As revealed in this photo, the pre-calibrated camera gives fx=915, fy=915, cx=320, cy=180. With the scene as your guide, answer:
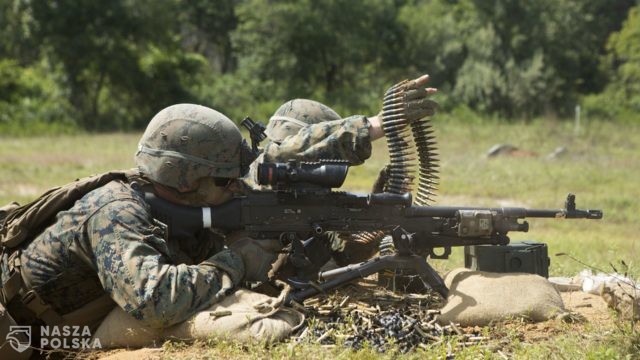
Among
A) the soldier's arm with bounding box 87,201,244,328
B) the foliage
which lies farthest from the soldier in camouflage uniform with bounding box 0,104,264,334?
the foliage

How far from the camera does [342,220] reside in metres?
6.29

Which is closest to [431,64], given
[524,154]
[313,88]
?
[313,88]

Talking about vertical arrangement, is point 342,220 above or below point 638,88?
below

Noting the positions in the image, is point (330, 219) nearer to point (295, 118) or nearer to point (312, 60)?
point (295, 118)

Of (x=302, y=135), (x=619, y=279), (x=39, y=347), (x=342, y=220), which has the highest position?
(x=302, y=135)

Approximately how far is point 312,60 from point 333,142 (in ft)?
128

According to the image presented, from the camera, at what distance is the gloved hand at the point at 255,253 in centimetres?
605

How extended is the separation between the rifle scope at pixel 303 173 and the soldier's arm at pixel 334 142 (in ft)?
2.27

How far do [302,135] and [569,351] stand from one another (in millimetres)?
2675

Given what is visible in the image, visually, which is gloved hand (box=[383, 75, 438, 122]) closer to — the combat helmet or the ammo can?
the ammo can

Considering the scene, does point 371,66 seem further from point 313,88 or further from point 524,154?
point 524,154

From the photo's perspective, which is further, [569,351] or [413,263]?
[413,263]

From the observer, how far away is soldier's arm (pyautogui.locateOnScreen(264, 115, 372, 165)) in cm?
689

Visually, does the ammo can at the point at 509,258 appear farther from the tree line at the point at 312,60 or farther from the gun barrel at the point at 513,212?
the tree line at the point at 312,60
